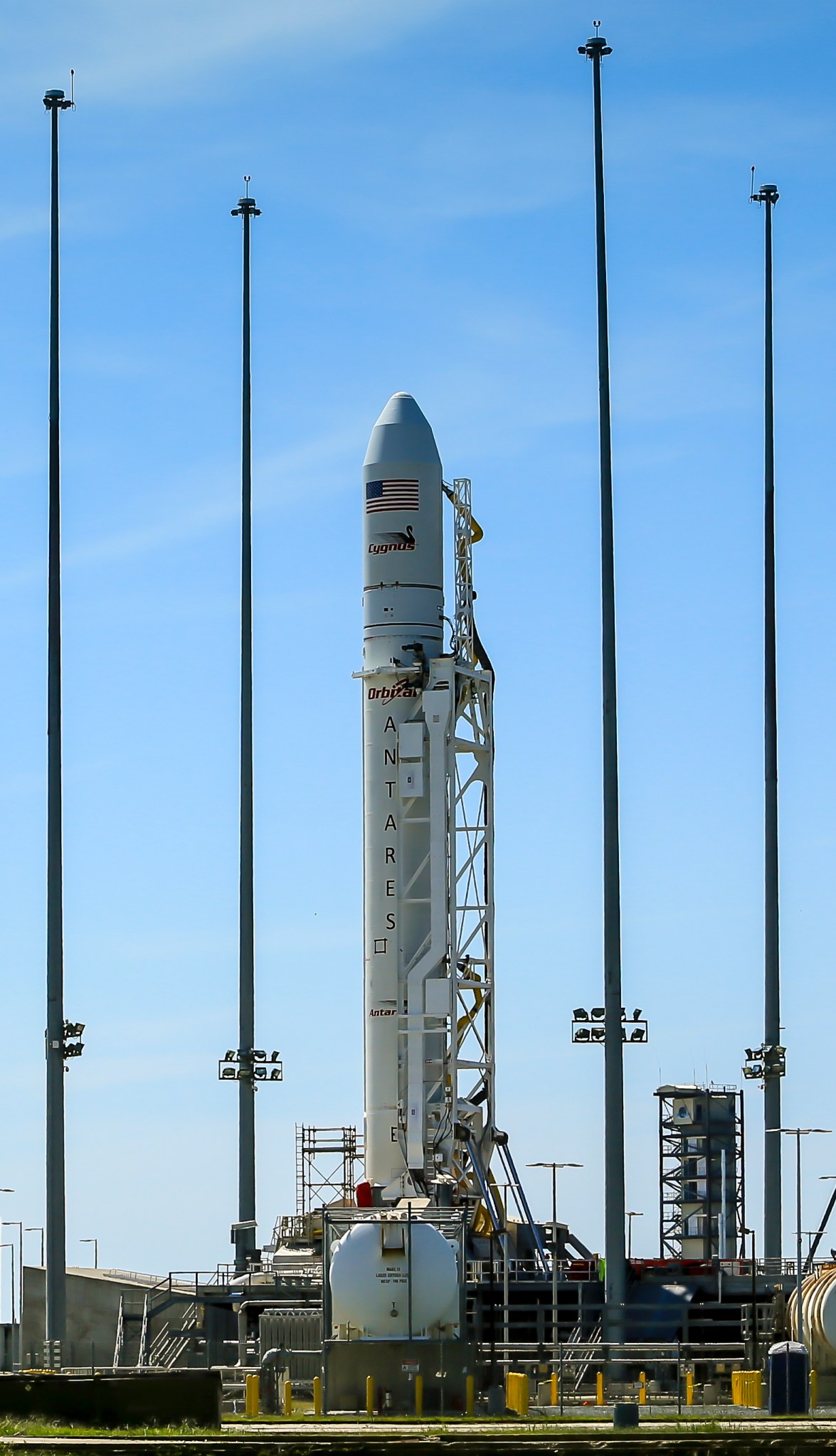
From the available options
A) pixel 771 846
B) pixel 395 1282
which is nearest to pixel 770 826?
pixel 771 846

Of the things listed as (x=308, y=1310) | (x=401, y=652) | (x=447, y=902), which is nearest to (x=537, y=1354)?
(x=308, y=1310)

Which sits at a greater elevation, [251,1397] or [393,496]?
[393,496]

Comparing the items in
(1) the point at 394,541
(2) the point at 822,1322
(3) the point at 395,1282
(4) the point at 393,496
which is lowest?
(2) the point at 822,1322

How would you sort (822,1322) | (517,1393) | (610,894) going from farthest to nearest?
1. (610,894)
2. (822,1322)
3. (517,1393)

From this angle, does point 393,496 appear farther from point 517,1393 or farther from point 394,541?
point 517,1393

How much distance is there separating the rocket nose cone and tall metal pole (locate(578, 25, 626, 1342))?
14.7 feet

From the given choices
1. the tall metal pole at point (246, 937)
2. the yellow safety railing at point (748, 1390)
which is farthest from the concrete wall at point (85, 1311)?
the yellow safety railing at point (748, 1390)

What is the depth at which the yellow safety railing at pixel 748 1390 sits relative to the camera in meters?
49.1

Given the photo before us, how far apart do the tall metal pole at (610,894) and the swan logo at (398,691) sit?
4911mm

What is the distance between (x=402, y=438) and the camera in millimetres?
64375

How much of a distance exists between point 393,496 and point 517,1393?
23743 millimetres

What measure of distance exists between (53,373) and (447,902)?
18.1 meters

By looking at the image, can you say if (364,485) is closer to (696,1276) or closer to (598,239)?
(598,239)

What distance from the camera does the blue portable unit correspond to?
152 feet
